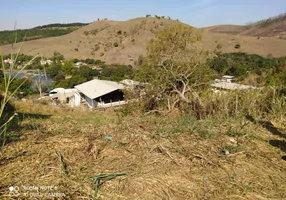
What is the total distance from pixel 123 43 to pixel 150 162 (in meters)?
66.4

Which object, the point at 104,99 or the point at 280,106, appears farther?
the point at 104,99

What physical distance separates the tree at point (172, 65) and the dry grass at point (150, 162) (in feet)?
15.3

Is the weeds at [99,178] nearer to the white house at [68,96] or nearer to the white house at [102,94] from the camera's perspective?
the white house at [102,94]

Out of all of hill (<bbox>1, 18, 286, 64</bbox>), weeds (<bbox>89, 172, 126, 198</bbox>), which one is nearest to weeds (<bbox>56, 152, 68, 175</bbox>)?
weeds (<bbox>89, 172, 126, 198</bbox>)

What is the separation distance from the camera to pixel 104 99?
19.7 metres

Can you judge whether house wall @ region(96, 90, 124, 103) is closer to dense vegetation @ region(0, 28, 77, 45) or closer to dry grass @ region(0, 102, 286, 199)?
dense vegetation @ region(0, 28, 77, 45)

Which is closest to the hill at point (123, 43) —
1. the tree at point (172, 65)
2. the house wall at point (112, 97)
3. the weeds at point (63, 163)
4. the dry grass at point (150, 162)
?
the house wall at point (112, 97)

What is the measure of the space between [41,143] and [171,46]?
27.5 feet

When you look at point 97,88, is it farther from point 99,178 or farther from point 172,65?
point 99,178

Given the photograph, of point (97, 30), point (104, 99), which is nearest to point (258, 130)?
point (104, 99)

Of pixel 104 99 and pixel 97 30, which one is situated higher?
pixel 97 30

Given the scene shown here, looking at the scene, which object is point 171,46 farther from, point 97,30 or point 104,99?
point 97,30

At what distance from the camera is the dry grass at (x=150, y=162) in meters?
1.86

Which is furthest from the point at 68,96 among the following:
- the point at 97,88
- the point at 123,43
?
the point at 123,43
